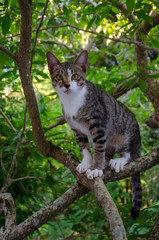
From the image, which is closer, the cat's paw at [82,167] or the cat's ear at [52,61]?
the cat's paw at [82,167]

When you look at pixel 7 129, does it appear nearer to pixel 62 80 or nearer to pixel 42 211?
pixel 62 80

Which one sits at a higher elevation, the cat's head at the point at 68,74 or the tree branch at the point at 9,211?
the cat's head at the point at 68,74

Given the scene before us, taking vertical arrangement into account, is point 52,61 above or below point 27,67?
above

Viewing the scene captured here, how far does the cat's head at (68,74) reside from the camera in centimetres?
207

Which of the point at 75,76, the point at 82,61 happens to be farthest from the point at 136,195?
the point at 82,61

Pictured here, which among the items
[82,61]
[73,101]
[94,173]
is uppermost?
[82,61]

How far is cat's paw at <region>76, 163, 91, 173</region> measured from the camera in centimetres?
196

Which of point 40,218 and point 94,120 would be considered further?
point 94,120

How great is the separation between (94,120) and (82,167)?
1.34 ft

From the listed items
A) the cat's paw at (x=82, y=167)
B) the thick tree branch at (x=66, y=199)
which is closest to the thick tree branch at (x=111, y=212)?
the thick tree branch at (x=66, y=199)

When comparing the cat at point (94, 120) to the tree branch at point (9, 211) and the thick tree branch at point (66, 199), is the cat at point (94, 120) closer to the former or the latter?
the thick tree branch at point (66, 199)

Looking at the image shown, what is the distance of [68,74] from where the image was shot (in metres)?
2.13

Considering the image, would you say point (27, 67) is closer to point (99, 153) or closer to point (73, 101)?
point (73, 101)

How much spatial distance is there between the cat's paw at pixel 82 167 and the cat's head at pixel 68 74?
0.63 meters
